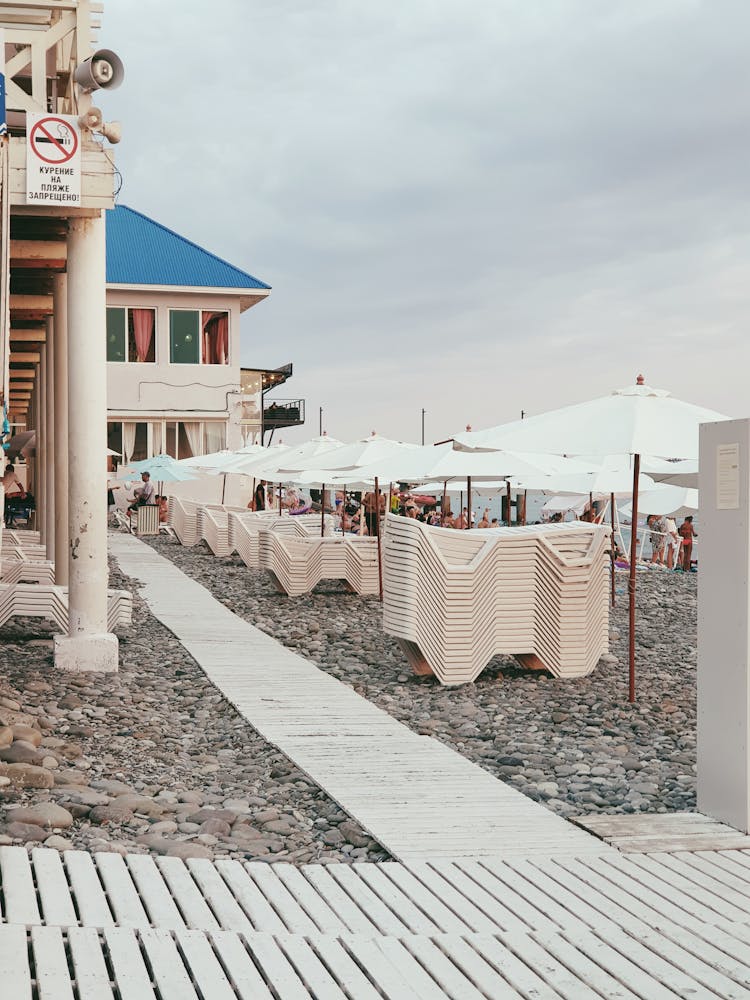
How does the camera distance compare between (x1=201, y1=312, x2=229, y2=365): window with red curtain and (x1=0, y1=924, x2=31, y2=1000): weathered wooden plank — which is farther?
(x1=201, y1=312, x2=229, y2=365): window with red curtain

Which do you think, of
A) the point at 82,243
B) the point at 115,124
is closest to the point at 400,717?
the point at 82,243

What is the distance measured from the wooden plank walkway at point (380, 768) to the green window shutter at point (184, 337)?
2444 centimetres

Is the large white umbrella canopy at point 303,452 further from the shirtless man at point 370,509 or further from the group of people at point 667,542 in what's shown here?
the group of people at point 667,542

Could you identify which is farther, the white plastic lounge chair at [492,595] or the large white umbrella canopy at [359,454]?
the large white umbrella canopy at [359,454]

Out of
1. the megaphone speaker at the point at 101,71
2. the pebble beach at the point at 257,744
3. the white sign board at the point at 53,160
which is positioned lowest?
the pebble beach at the point at 257,744

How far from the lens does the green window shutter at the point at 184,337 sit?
34875 millimetres

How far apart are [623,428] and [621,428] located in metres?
0.01

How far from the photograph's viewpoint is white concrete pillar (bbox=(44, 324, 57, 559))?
14078 mm

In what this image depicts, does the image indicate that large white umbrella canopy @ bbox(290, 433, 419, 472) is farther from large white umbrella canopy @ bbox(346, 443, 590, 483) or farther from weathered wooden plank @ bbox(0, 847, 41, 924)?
weathered wooden plank @ bbox(0, 847, 41, 924)

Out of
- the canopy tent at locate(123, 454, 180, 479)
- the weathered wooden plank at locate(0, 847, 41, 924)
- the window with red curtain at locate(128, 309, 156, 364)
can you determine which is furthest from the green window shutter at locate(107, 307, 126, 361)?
the weathered wooden plank at locate(0, 847, 41, 924)

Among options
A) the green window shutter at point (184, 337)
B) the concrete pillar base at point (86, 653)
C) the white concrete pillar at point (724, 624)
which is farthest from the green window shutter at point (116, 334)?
the white concrete pillar at point (724, 624)

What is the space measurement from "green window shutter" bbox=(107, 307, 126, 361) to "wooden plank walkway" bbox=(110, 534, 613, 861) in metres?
24.4

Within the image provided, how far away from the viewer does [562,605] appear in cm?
965

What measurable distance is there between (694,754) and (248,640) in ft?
17.6
